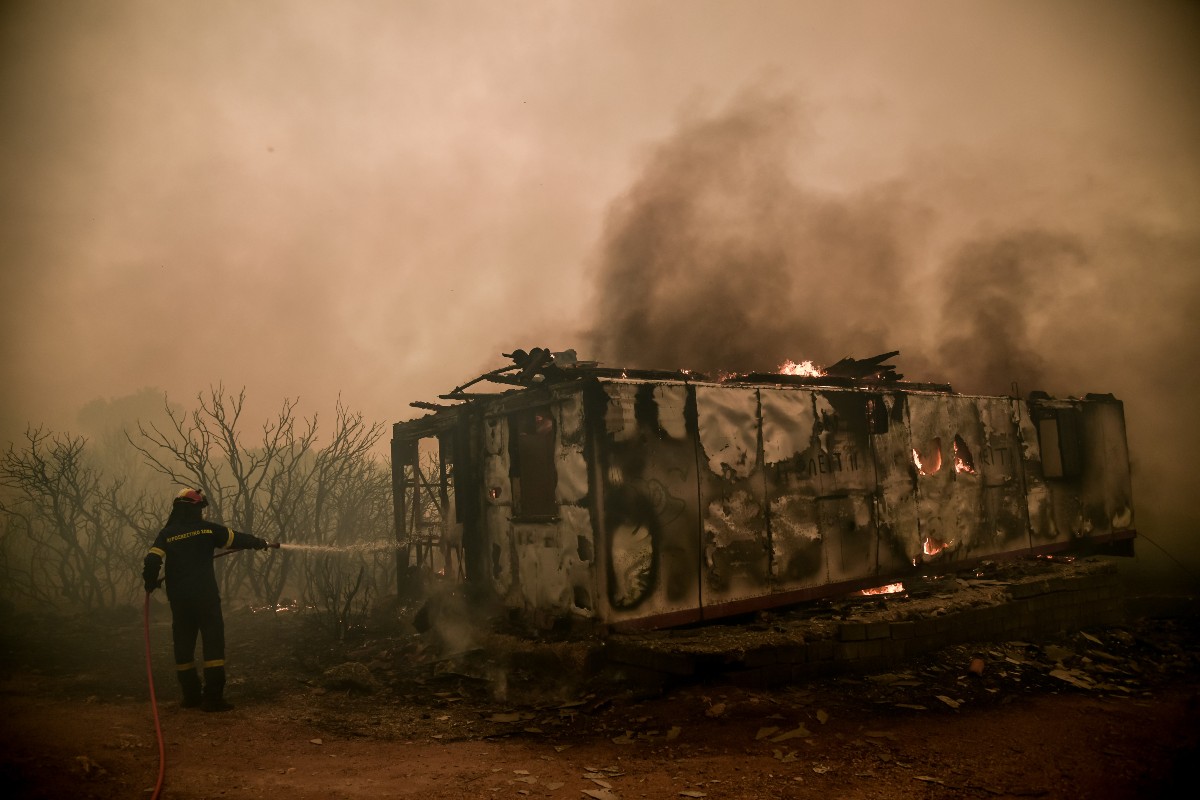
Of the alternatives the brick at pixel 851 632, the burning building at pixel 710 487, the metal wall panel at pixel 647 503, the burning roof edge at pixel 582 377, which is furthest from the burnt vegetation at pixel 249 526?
the brick at pixel 851 632

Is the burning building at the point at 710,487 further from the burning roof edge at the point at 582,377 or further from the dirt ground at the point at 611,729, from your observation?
the dirt ground at the point at 611,729

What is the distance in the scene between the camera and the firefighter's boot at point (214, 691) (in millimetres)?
6129

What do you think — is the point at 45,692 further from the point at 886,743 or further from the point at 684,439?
the point at 886,743

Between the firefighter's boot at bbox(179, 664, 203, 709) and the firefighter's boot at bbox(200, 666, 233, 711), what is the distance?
79 millimetres

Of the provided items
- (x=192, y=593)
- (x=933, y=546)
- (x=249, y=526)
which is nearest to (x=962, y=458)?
(x=933, y=546)

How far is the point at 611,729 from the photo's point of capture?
5340 mm

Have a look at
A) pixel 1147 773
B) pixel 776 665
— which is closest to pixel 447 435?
pixel 776 665

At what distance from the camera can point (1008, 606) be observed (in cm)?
750

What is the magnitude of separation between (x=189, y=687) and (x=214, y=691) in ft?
0.83

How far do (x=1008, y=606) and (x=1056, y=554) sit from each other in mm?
5199

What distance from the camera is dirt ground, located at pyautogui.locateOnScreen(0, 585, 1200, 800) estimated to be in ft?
14.0

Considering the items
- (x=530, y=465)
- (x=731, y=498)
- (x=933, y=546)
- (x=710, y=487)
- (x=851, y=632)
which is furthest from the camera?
(x=933, y=546)

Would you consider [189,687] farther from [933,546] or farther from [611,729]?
[933,546]

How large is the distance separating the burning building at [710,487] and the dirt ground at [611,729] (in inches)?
48.4
